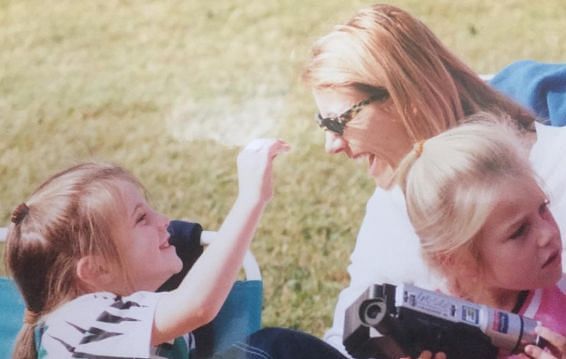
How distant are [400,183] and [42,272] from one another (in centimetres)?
74

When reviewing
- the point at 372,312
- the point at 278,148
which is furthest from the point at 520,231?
the point at 278,148

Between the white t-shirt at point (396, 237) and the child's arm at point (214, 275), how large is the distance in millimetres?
220

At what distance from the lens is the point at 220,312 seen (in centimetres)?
179

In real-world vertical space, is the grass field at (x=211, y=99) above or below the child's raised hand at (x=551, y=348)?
above

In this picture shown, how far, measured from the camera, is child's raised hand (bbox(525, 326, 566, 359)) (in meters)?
1.63

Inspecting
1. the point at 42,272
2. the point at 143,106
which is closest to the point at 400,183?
the point at 143,106

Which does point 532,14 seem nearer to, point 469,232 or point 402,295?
point 469,232

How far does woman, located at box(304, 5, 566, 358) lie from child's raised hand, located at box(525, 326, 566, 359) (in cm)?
21

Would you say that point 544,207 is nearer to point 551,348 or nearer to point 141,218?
point 551,348

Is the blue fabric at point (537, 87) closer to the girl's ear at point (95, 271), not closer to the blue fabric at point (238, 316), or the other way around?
the blue fabric at point (238, 316)

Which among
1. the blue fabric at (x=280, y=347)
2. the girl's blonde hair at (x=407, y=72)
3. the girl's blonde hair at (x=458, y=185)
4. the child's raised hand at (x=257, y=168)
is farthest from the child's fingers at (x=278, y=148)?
the blue fabric at (x=280, y=347)

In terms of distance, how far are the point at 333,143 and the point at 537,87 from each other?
0.43m

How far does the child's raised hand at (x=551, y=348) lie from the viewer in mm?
1631

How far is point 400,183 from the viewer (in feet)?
5.68
